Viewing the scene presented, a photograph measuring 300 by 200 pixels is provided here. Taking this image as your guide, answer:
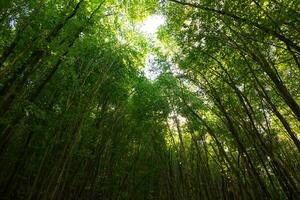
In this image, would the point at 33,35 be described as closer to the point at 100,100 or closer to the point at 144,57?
the point at 100,100

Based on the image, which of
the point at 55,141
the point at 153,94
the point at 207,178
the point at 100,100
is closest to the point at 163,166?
the point at 207,178

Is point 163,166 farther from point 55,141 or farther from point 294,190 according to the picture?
point 294,190

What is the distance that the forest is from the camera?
14.7ft

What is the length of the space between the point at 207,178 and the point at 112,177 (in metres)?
3.45

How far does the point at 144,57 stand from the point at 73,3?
404cm

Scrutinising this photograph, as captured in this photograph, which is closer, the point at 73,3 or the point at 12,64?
the point at 12,64

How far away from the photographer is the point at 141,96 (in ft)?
32.4

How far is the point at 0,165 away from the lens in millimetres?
6555

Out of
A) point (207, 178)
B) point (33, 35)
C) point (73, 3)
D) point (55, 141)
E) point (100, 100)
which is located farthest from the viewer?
point (207, 178)

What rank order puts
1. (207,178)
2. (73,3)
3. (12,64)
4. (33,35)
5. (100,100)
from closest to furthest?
(12,64)
(33,35)
(73,3)
(100,100)
(207,178)

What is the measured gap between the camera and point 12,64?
13.8 ft

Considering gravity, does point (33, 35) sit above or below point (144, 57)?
below

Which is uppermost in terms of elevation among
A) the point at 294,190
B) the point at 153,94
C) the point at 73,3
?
the point at 153,94

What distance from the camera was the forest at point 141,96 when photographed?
447 centimetres
